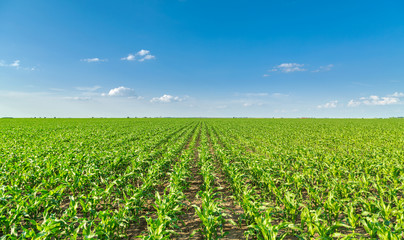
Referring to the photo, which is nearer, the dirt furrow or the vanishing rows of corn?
the vanishing rows of corn

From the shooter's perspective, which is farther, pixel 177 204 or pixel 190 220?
pixel 177 204

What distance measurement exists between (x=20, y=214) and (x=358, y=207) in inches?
370

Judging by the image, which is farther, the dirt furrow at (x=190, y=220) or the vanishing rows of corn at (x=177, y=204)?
the dirt furrow at (x=190, y=220)

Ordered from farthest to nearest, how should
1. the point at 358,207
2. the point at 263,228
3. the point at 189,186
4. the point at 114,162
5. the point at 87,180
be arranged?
the point at 114,162
the point at 189,186
the point at 87,180
the point at 358,207
the point at 263,228

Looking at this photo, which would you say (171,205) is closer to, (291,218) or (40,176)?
(291,218)

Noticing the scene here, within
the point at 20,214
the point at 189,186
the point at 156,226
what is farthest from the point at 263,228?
the point at 20,214

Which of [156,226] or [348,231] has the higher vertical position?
[156,226]

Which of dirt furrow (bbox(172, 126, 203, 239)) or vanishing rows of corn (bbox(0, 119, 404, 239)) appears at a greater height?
vanishing rows of corn (bbox(0, 119, 404, 239))

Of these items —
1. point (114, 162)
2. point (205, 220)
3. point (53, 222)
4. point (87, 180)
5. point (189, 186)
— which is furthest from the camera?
point (114, 162)

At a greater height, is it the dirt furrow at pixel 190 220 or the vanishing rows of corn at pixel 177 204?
the vanishing rows of corn at pixel 177 204

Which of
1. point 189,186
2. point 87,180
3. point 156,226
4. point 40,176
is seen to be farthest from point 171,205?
point 40,176

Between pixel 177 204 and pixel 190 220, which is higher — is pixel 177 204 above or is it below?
above

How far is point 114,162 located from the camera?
8.51 metres

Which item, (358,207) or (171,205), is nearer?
(171,205)
